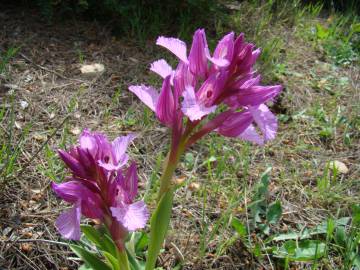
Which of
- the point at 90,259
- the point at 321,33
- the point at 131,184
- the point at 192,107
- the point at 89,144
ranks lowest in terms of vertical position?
the point at 321,33

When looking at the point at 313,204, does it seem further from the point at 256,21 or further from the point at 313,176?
the point at 256,21

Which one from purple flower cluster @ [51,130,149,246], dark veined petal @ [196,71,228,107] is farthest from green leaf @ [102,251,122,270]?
dark veined petal @ [196,71,228,107]

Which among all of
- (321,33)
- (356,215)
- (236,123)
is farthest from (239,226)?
(321,33)

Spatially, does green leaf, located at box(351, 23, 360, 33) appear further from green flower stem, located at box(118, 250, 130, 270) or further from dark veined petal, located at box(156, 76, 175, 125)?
green flower stem, located at box(118, 250, 130, 270)

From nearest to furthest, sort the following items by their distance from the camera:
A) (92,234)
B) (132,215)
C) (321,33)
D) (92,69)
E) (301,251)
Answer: (132,215)
(92,234)
(301,251)
(92,69)
(321,33)

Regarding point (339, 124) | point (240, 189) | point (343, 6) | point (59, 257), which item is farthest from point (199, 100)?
point (343, 6)

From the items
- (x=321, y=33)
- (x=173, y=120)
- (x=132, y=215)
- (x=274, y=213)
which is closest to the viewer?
(x=132, y=215)

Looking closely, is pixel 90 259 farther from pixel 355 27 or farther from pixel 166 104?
pixel 355 27
